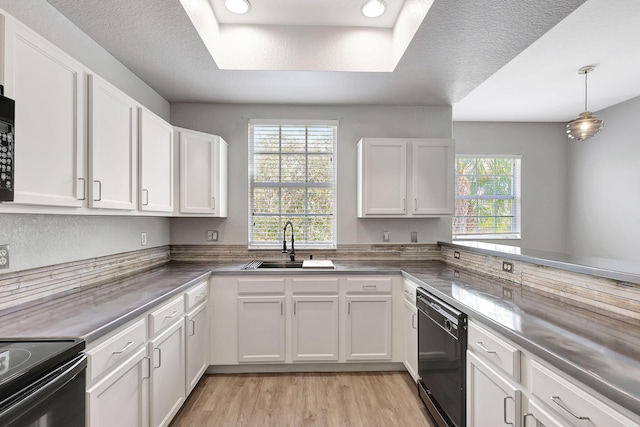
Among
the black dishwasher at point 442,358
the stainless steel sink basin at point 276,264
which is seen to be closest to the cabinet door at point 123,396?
the stainless steel sink basin at point 276,264

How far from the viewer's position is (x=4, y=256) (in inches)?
58.5

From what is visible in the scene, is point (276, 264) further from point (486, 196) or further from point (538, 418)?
point (486, 196)

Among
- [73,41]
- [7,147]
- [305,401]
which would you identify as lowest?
[305,401]

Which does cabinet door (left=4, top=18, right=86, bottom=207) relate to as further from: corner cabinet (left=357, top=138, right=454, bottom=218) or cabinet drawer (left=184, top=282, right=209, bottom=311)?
corner cabinet (left=357, top=138, right=454, bottom=218)

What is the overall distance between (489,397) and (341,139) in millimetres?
2617

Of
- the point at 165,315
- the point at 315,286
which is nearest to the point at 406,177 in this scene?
the point at 315,286

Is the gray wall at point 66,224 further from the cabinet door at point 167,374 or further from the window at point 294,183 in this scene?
the window at point 294,183

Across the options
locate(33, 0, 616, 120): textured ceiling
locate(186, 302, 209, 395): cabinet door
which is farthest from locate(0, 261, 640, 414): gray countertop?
locate(33, 0, 616, 120): textured ceiling

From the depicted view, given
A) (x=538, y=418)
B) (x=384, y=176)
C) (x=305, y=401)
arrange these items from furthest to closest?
(x=384, y=176), (x=305, y=401), (x=538, y=418)

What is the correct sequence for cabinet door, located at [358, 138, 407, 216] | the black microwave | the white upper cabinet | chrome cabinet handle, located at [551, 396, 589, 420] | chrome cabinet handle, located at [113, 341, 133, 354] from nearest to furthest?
chrome cabinet handle, located at [551, 396, 589, 420]
the black microwave
chrome cabinet handle, located at [113, 341, 133, 354]
the white upper cabinet
cabinet door, located at [358, 138, 407, 216]

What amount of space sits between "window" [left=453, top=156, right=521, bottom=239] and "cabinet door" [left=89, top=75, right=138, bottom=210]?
454 cm

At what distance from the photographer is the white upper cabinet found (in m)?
2.76

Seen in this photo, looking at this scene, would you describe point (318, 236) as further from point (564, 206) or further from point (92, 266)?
point (564, 206)

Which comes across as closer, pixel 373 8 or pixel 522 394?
pixel 522 394
